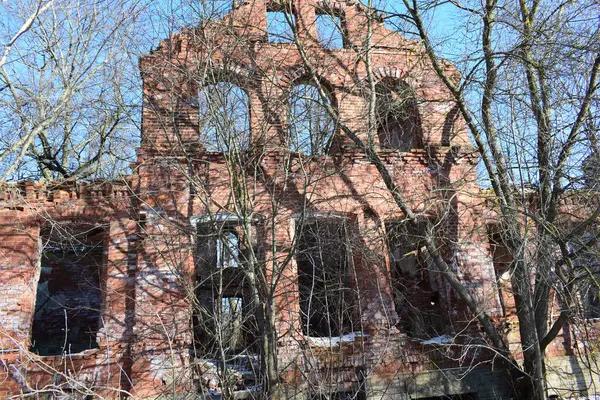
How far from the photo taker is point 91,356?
771 cm

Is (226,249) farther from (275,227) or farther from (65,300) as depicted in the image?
(65,300)

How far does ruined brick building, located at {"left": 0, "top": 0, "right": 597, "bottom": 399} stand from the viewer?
723 cm

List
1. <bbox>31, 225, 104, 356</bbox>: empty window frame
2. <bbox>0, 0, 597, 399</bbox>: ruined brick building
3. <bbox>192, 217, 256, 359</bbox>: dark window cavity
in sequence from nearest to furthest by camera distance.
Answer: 1. <bbox>192, 217, 256, 359</bbox>: dark window cavity
2. <bbox>0, 0, 597, 399</bbox>: ruined brick building
3. <bbox>31, 225, 104, 356</bbox>: empty window frame

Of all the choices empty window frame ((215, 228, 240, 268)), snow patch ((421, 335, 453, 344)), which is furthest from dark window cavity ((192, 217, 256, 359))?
snow patch ((421, 335, 453, 344))

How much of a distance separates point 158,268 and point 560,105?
6.42 metres

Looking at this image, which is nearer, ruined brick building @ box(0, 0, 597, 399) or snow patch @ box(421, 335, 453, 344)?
ruined brick building @ box(0, 0, 597, 399)

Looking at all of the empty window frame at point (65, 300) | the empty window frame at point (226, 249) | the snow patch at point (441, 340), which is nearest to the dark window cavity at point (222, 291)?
the empty window frame at point (226, 249)

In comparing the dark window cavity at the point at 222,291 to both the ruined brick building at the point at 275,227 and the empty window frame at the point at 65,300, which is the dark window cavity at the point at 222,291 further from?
the empty window frame at the point at 65,300

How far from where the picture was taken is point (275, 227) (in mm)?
7805

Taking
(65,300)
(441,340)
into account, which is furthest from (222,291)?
(65,300)

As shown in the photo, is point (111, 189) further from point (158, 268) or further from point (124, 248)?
point (158, 268)

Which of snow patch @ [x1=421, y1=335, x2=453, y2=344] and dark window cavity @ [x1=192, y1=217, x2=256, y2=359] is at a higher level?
dark window cavity @ [x1=192, y1=217, x2=256, y2=359]

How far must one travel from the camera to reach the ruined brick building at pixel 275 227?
7230mm

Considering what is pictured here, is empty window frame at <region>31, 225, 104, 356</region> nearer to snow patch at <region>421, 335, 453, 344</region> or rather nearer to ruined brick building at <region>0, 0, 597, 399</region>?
ruined brick building at <region>0, 0, 597, 399</region>
